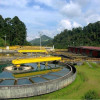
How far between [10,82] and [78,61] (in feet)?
65.6

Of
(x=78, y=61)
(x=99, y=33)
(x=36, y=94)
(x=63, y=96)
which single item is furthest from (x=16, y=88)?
(x=99, y=33)

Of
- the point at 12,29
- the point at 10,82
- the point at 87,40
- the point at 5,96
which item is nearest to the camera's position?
the point at 5,96

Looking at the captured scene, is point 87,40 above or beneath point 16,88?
above

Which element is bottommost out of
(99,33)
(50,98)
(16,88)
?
(50,98)

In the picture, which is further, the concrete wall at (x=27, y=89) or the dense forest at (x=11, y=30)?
the dense forest at (x=11, y=30)

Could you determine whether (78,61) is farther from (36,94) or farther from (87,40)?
(87,40)

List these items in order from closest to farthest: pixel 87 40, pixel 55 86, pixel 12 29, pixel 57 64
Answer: pixel 55 86, pixel 57 64, pixel 12 29, pixel 87 40

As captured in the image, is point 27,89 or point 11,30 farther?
point 11,30

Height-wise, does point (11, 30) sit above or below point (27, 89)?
above

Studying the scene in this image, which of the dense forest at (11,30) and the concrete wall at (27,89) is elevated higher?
the dense forest at (11,30)

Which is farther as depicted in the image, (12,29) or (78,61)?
(12,29)

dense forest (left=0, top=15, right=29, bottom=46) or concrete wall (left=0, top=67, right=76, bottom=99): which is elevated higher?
dense forest (left=0, top=15, right=29, bottom=46)

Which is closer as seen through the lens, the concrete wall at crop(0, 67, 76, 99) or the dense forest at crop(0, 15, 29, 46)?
the concrete wall at crop(0, 67, 76, 99)

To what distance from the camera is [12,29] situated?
76.7 metres
